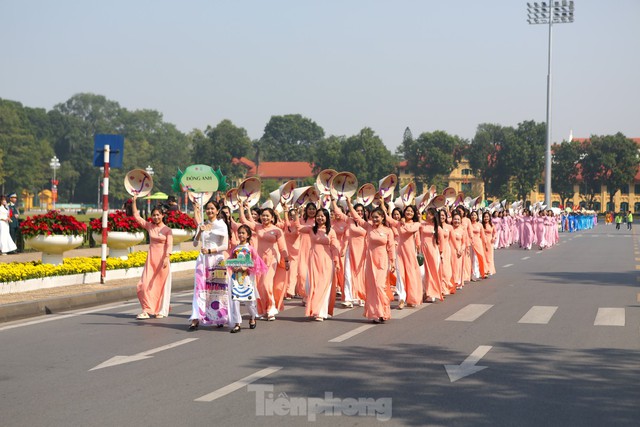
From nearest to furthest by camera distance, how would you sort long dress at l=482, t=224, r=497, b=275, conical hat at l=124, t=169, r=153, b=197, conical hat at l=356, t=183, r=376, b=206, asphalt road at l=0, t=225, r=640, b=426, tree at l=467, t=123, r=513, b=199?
asphalt road at l=0, t=225, r=640, b=426 → conical hat at l=356, t=183, r=376, b=206 → conical hat at l=124, t=169, r=153, b=197 → long dress at l=482, t=224, r=497, b=275 → tree at l=467, t=123, r=513, b=199

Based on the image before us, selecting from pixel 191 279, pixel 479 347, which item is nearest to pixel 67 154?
pixel 191 279

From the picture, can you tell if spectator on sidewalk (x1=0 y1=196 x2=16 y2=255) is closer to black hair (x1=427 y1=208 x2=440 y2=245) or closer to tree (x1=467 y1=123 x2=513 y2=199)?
black hair (x1=427 y1=208 x2=440 y2=245)

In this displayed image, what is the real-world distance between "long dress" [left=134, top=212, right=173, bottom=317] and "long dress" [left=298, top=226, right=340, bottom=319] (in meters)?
2.04

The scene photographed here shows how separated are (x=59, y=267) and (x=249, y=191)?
4.58 metres

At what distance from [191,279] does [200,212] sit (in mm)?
7291

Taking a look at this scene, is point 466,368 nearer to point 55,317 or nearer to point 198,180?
point 198,180

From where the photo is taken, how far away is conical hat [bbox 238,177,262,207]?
47.7 feet

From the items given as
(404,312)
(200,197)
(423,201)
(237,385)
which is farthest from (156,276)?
(423,201)

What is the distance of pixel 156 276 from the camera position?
1340 cm

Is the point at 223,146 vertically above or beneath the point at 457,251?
above

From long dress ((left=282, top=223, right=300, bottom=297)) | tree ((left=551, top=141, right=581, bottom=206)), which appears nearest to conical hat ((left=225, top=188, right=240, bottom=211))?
long dress ((left=282, top=223, right=300, bottom=297))

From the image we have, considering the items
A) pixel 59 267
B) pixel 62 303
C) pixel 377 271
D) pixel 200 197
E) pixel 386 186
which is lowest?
pixel 62 303

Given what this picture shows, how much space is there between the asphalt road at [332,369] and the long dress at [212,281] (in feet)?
0.80

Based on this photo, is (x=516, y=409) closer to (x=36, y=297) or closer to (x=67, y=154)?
(x=36, y=297)
